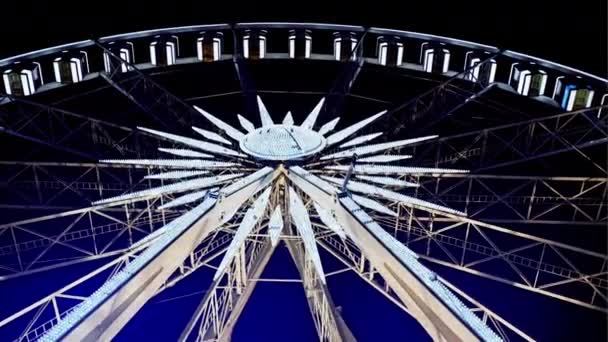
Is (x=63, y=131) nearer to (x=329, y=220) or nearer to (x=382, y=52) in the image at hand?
(x=382, y=52)

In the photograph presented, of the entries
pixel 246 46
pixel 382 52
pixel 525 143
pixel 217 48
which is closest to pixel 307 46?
pixel 246 46

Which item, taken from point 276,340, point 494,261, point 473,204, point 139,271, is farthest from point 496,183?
point 139,271

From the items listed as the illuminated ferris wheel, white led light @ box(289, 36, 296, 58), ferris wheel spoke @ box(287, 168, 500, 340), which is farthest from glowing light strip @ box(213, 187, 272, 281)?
white led light @ box(289, 36, 296, 58)

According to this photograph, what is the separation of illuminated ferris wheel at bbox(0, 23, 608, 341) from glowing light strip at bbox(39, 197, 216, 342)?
2.0 inches

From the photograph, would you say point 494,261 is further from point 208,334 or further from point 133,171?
point 133,171

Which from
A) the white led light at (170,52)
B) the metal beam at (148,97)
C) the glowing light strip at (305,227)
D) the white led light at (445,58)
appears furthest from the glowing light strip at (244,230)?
the white led light at (445,58)

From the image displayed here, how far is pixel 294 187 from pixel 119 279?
8.35 metres

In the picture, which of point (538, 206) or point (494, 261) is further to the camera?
point (538, 206)

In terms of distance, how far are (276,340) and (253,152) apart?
779cm

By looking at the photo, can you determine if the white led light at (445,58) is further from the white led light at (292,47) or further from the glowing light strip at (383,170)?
the glowing light strip at (383,170)

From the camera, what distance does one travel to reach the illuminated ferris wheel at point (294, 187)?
682 inches

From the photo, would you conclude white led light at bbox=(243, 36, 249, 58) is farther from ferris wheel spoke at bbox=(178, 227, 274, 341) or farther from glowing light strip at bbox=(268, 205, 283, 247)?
glowing light strip at bbox=(268, 205, 283, 247)

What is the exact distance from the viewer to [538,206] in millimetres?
30656

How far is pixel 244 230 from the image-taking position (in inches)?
694
